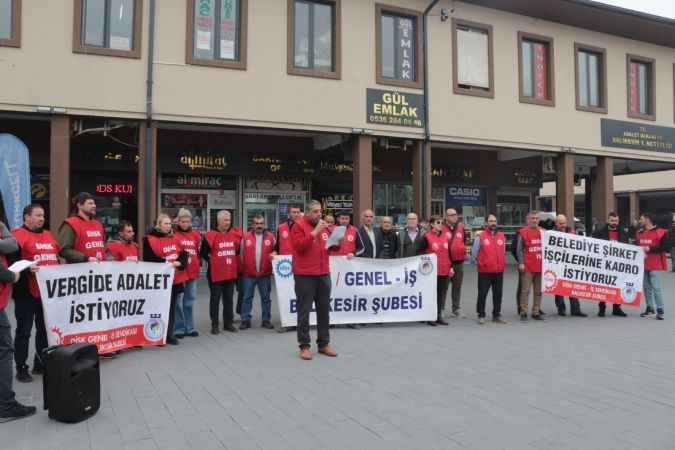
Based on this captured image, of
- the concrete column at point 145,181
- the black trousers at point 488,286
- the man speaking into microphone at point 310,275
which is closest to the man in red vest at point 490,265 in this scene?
the black trousers at point 488,286

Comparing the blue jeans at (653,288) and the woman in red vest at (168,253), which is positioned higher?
the woman in red vest at (168,253)

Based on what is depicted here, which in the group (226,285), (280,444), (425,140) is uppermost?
(425,140)

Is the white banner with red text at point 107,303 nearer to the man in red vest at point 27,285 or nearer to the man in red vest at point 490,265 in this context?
the man in red vest at point 27,285

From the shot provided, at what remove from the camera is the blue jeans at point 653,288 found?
9.40 metres

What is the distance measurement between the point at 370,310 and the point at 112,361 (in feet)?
12.8

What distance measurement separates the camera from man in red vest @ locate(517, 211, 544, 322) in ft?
30.4

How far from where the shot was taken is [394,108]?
45.6ft

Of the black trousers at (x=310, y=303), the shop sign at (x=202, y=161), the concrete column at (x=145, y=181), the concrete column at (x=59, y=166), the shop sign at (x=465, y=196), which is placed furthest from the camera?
the shop sign at (x=465, y=196)

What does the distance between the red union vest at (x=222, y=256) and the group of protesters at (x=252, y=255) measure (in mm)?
15

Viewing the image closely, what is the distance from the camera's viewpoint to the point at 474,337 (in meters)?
7.80

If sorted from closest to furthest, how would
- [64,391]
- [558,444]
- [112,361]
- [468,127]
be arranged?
[558,444] < [64,391] < [112,361] < [468,127]

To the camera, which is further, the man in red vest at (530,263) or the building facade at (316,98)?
the building facade at (316,98)

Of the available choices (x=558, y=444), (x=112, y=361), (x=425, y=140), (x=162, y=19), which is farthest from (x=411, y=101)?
(x=558, y=444)

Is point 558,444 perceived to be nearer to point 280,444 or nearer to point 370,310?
point 280,444
